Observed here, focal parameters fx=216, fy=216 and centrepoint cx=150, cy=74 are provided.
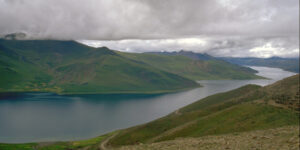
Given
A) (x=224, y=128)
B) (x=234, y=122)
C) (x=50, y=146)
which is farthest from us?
(x=50, y=146)

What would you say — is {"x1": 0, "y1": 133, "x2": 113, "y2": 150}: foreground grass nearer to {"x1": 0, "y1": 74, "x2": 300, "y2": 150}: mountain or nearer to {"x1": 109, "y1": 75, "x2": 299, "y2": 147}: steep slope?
{"x1": 0, "y1": 74, "x2": 300, "y2": 150}: mountain

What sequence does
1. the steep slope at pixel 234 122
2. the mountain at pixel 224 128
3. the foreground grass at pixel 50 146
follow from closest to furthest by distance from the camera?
the mountain at pixel 224 128, the steep slope at pixel 234 122, the foreground grass at pixel 50 146

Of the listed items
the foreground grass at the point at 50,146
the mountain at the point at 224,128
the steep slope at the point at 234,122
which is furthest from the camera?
the foreground grass at the point at 50,146

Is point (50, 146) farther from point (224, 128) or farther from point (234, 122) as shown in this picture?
point (234, 122)

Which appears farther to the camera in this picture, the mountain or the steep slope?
the steep slope

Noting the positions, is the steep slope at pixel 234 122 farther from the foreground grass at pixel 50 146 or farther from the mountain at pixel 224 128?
the foreground grass at pixel 50 146

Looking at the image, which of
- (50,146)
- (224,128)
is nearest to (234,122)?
(224,128)

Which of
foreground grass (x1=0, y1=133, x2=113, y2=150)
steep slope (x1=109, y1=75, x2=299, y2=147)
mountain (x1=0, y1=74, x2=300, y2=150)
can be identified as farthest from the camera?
foreground grass (x1=0, y1=133, x2=113, y2=150)

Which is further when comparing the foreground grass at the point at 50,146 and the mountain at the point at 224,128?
the foreground grass at the point at 50,146

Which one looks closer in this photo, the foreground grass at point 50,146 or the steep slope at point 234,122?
the steep slope at point 234,122

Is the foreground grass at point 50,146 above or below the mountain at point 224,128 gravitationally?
below

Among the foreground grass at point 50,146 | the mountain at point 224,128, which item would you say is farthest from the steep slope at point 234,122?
the foreground grass at point 50,146

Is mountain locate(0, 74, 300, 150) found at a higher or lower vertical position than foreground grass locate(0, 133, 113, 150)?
higher

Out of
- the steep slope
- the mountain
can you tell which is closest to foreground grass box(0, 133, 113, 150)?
the mountain
